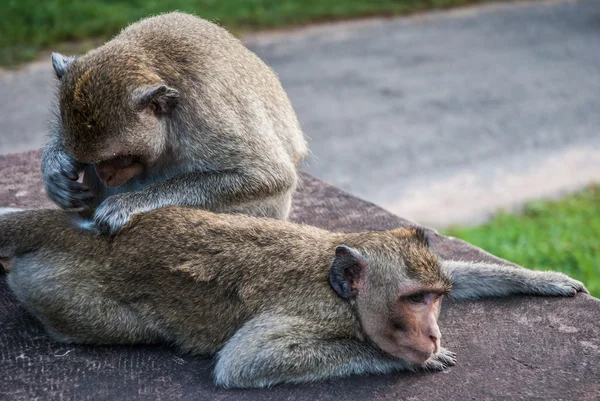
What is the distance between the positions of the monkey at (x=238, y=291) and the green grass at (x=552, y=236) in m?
3.81

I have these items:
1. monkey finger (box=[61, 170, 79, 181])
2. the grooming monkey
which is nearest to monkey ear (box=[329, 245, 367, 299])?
the grooming monkey

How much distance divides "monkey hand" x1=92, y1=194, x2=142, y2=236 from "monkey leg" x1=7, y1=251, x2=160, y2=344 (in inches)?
8.8

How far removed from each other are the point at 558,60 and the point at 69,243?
11858 mm

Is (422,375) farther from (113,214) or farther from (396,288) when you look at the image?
(113,214)

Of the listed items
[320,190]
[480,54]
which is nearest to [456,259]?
[320,190]

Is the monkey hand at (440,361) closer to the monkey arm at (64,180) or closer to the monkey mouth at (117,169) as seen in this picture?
the monkey mouth at (117,169)

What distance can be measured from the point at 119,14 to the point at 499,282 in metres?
9.75

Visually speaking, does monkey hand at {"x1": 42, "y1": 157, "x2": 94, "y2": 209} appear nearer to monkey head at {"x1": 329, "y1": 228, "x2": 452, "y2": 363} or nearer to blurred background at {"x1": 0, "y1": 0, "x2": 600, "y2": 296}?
monkey head at {"x1": 329, "y1": 228, "x2": 452, "y2": 363}

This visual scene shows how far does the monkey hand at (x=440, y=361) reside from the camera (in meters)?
4.16

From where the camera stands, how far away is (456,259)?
542cm

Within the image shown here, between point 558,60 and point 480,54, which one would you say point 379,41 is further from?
point 558,60

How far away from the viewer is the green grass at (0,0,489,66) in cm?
1243

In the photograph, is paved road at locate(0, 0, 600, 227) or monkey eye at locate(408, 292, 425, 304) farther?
paved road at locate(0, 0, 600, 227)

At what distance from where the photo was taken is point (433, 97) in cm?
1261
